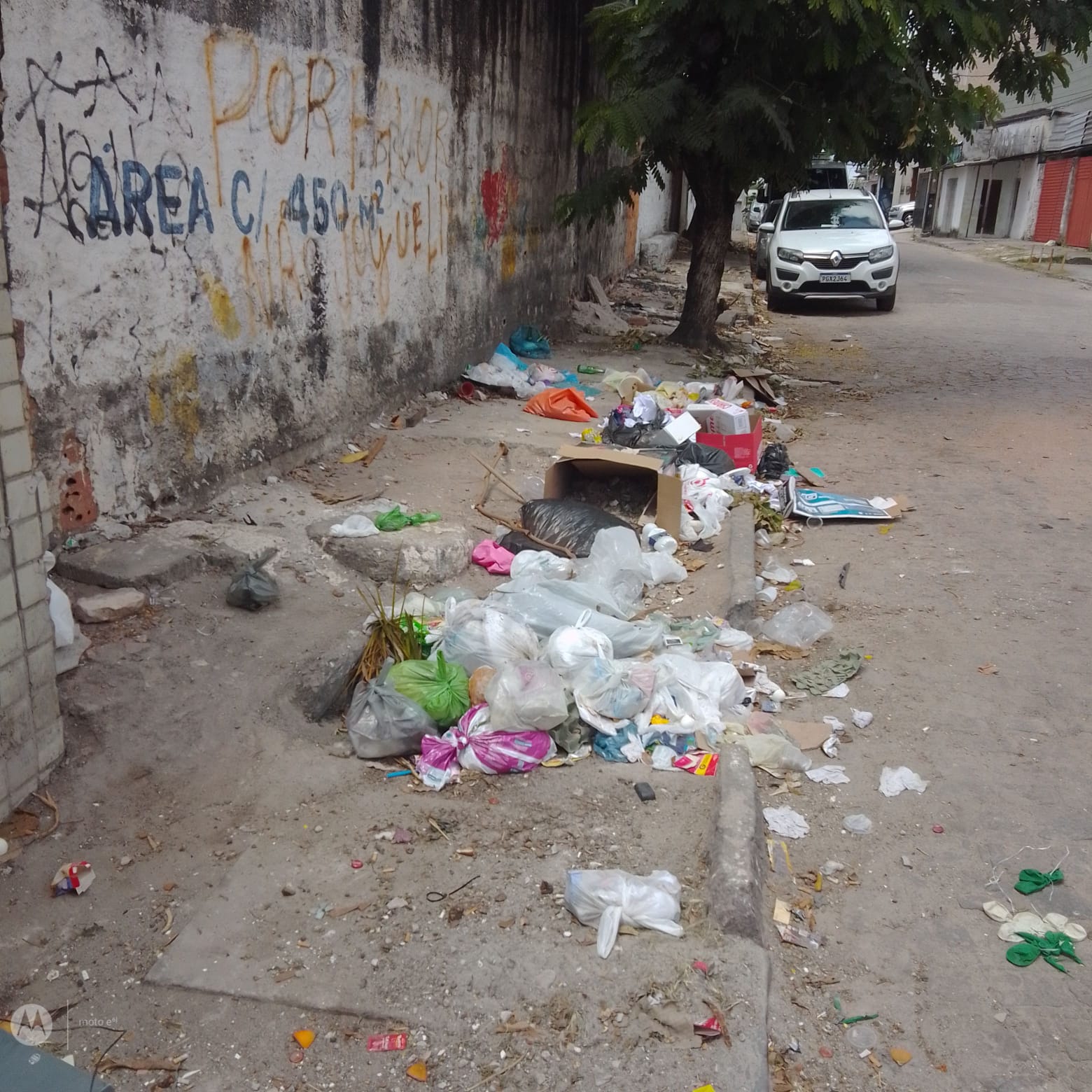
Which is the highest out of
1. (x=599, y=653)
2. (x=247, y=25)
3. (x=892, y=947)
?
(x=247, y=25)

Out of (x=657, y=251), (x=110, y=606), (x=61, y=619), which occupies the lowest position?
(x=110, y=606)

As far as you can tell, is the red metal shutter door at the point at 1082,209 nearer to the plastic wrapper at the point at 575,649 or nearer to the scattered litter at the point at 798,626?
the scattered litter at the point at 798,626

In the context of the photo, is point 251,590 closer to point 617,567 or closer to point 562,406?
point 617,567

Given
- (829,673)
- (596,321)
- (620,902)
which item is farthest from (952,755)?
(596,321)

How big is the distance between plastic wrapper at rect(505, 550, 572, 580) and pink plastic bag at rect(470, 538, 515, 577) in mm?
63

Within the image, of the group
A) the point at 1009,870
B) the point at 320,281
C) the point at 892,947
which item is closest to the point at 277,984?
the point at 892,947

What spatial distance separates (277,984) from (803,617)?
292 cm

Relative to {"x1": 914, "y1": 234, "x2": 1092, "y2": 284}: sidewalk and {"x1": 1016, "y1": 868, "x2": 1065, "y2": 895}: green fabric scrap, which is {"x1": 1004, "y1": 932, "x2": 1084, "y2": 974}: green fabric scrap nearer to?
{"x1": 1016, "y1": 868, "x2": 1065, "y2": 895}: green fabric scrap

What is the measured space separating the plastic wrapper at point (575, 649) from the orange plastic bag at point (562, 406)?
397 cm

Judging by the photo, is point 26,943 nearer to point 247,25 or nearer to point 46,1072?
point 46,1072

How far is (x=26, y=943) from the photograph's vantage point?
2.42 meters

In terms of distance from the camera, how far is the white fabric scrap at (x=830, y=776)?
11.1ft

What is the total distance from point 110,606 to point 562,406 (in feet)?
14.8

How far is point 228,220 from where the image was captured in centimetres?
472
